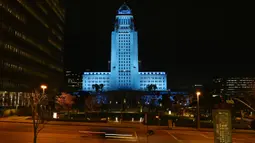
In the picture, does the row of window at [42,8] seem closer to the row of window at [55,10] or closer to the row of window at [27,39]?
the row of window at [55,10]

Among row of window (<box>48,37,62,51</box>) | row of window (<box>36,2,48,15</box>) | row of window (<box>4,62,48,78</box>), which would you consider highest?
row of window (<box>36,2,48,15</box>)

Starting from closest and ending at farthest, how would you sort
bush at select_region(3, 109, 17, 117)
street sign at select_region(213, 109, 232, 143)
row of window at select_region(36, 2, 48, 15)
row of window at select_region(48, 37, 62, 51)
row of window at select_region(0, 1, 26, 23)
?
street sign at select_region(213, 109, 232, 143) → bush at select_region(3, 109, 17, 117) → row of window at select_region(0, 1, 26, 23) → row of window at select_region(36, 2, 48, 15) → row of window at select_region(48, 37, 62, 51)

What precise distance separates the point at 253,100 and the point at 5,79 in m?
60.1

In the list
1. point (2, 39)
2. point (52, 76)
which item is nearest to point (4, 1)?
point (2, 39)

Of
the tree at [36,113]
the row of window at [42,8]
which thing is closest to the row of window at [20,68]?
the row of window at [42,8]

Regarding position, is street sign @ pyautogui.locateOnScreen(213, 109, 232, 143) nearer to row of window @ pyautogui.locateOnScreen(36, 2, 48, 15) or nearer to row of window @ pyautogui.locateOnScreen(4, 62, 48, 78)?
row of window @ pyautogui.locateOnScreen(4, 62, 48, 78)

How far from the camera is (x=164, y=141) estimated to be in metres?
26.8

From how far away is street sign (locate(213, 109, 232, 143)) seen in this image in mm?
12023

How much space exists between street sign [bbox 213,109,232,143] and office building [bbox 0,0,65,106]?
66.8 metres

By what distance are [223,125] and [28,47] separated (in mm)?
84682

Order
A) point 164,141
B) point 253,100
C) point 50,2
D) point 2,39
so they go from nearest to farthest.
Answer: point 164,141 < point 253,100 < point 2,39 < point 50,2

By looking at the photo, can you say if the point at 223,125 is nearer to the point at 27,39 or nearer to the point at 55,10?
the point at 27,39

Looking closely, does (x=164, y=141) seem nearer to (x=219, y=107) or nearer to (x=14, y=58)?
(x=219, y=107)

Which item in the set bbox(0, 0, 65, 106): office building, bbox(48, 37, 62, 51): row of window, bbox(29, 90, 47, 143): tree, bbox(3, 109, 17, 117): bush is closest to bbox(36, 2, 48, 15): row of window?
bbox(0, 0, 65, 106): office building
